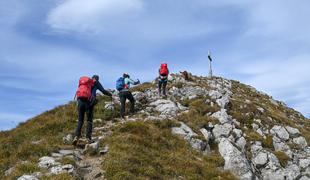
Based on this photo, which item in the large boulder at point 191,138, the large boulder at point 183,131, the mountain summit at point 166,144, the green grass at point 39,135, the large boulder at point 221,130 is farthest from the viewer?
the large boulder at point 221,130

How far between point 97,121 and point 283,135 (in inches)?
489

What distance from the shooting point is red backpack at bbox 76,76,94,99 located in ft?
55.4

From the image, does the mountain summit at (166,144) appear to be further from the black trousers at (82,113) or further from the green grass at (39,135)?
the black trousers at (82,113)

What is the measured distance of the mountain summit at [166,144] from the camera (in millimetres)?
15062

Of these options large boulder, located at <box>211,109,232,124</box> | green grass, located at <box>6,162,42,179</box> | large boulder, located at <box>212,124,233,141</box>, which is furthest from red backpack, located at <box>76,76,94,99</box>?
large boulder, located at <box>211,109,232,124</box>

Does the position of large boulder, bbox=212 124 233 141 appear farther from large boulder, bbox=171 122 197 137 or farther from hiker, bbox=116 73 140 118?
hiker, bbox=116 73 140 118

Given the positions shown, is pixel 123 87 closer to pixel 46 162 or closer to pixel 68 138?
pixel 68 138

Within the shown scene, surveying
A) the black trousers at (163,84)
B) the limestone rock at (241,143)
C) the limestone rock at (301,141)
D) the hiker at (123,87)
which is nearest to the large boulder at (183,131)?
the limestone rock at (241,143)

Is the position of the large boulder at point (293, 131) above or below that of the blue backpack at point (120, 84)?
below

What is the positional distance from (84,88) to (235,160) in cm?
847

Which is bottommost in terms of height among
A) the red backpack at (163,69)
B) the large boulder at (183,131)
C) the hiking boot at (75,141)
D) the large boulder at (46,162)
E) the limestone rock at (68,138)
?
the large boulder at (46,162)

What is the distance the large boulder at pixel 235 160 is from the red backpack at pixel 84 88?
25.5ft

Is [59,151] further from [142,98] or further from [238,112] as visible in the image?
[238,112]

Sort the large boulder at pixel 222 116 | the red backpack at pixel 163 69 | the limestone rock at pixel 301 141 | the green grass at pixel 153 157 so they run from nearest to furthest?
the green grass at pixel 153 157 → the large boulder at pixel 222 116 → the limestone rock at pixel 301 141 → the red backpack at pixel 163 69
